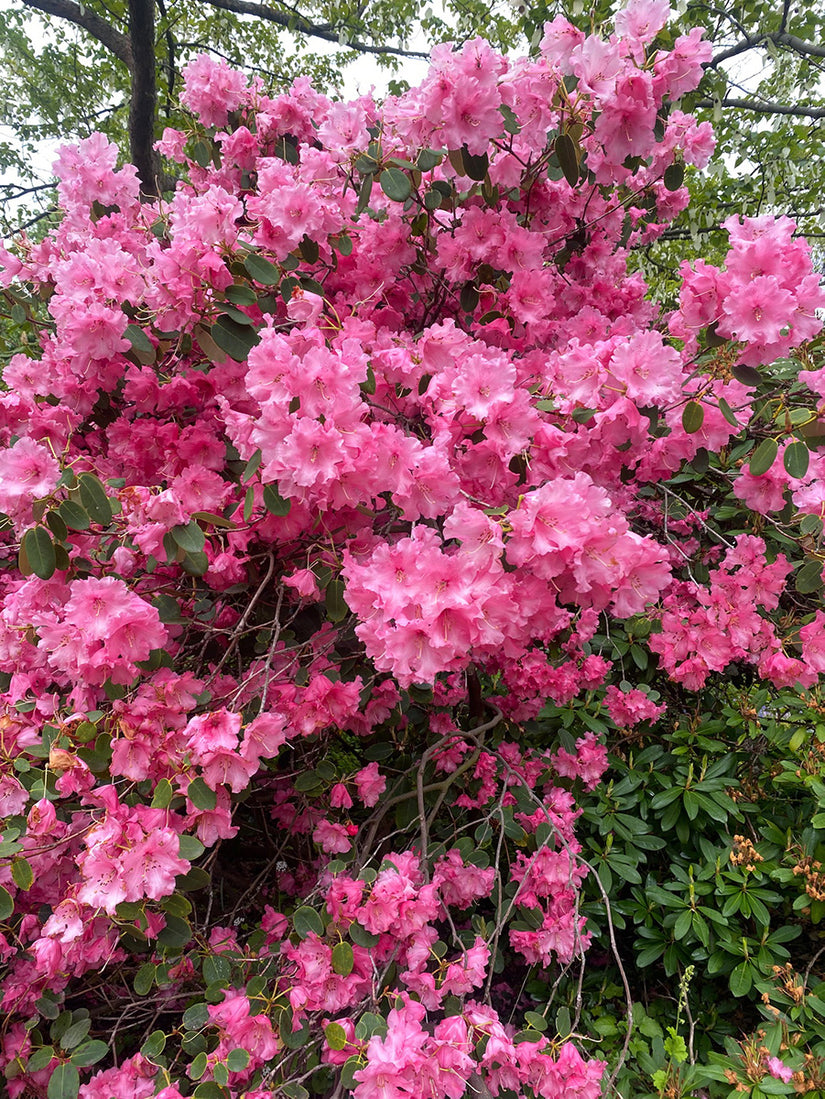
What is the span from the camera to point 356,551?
1.40 metres

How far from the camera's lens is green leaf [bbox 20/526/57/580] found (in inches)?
47.1

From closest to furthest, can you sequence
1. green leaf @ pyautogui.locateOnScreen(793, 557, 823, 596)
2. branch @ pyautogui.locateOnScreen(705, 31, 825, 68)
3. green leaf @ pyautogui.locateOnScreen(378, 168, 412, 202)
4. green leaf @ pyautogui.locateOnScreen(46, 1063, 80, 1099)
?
green leaf @ pyautogui.locateOnScreen(46, 1063, 80, 1099), green leaf @ pyautogui.locateOnScreen(793, 557, 823, 596), green leaf @ pyautogui.locateOnScreen(378, 168, 412, 202), branch @ pyautogui.locateOnScreen(705, 31, 825, 68)

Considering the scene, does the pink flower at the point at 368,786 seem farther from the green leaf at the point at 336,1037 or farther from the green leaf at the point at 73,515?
the green leaf at the point at 73,515

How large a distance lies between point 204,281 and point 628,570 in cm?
102

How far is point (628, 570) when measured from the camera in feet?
3.72

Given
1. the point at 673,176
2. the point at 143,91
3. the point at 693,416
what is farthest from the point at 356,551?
the point at 143,91

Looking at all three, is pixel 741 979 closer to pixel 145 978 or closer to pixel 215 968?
pixel 215 968

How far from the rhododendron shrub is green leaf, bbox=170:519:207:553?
0.8 inches

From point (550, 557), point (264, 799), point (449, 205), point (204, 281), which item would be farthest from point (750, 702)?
point (204, 281)

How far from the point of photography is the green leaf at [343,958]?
1.23 metres

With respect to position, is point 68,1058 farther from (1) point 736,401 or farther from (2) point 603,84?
(2) point 603,84

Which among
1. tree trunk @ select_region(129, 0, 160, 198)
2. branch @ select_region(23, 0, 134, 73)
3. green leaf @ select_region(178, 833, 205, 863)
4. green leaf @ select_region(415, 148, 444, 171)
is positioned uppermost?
branch @ select_region(23, 0, 134, 73)

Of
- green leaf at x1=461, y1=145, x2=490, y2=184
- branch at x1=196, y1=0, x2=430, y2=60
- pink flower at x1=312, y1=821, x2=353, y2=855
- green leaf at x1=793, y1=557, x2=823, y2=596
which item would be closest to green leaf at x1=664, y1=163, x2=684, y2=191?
green leaf at x1=461, y1=145, x2=490, y2=184

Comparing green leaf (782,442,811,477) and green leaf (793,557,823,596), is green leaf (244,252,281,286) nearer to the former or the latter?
green leaf (782,442,811,477)
